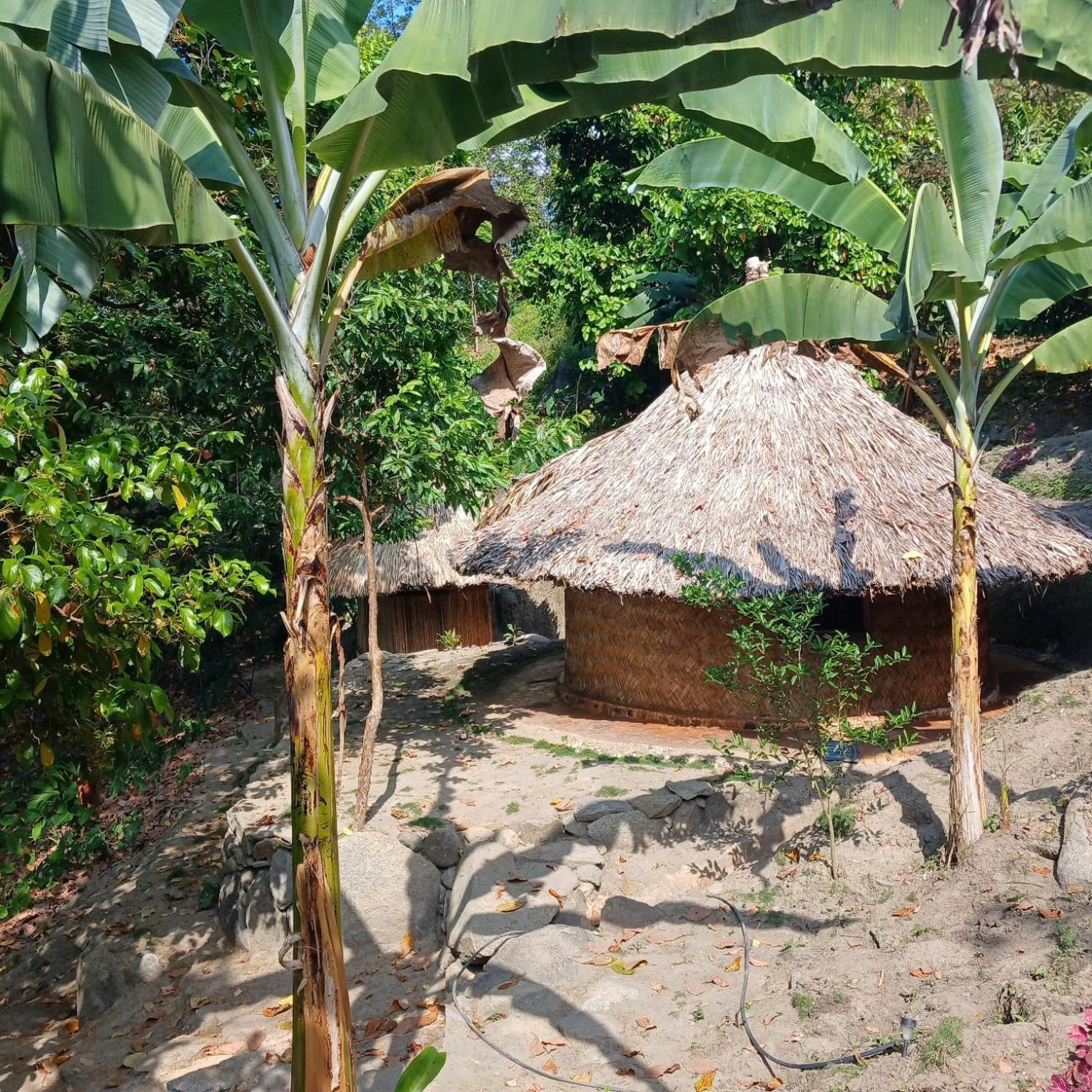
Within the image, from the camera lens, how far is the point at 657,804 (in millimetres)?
7438

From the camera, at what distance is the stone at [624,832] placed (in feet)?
23.9

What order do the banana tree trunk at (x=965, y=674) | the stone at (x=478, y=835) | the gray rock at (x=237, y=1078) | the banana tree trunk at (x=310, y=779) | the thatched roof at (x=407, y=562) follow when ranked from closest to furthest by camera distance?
the banana tree trunk at (x=310, y=779)
the gray rock at (x=237, y=1078)
the banana tree trunk at (x=965, y=674)
the stone at (x=478, y=835)
the thatched roof at (x=407, y=562)

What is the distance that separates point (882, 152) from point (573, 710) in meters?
9.23

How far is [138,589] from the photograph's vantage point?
156 inches

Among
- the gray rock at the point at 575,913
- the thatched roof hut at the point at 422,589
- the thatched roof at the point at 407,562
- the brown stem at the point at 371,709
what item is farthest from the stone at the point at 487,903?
the thatched roof hut at the point at 422,589

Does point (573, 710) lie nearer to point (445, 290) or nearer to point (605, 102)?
point (445, 290)

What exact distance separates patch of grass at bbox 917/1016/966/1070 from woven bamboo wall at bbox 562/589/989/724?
5.00m

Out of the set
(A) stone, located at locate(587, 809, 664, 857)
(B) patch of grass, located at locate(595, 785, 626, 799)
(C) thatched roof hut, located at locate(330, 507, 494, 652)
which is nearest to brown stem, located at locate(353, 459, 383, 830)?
(A) stone, located at locate(587, 809, 664, 857)

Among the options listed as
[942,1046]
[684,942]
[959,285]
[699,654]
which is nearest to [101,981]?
[684,942]

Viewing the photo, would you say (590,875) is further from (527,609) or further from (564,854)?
(527,609)

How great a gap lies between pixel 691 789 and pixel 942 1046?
11.2ft

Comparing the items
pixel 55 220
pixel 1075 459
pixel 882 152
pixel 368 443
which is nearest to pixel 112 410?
pixel 368 443

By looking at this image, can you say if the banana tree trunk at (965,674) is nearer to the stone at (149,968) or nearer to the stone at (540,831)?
the stone at (540,831)

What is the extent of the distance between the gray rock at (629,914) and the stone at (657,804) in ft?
3.03
